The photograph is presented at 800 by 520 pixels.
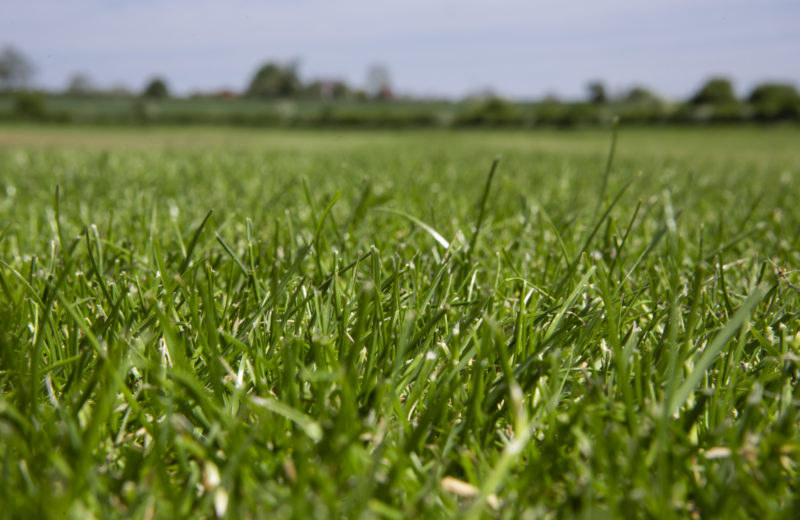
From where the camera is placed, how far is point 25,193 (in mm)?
2730

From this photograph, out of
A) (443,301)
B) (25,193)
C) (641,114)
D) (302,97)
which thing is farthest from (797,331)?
(302,97)

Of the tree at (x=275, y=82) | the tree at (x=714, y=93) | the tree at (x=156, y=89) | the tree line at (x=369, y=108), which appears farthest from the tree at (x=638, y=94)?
the tree at (x=156, y=89)

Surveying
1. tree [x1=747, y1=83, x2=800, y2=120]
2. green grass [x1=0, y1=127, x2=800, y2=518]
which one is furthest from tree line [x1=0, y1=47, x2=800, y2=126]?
green grass [x1=0, y1=127, x2=800, y2=518]

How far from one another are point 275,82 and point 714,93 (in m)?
54.6

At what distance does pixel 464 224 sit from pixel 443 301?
0.89m

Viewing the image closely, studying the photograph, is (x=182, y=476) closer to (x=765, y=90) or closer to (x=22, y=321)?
(x=22, y=321)

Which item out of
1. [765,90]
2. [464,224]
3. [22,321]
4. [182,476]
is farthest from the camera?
[765,90]

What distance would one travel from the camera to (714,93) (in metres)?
65.6

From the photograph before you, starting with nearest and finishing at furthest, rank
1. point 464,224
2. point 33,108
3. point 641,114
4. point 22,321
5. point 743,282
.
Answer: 1. point 22,321
2. point 743,282
3. point 464,224
4. point 641,114
5. point 33,108

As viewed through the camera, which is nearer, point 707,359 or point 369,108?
point 707,359

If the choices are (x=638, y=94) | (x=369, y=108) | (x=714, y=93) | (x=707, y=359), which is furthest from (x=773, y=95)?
(x=707, y=359)

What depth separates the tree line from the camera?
3950 centimetres

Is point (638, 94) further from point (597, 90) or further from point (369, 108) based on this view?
point (369, 108)

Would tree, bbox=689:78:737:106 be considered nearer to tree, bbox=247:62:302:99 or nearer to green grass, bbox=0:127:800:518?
tree, bbox=247:62:302:99
